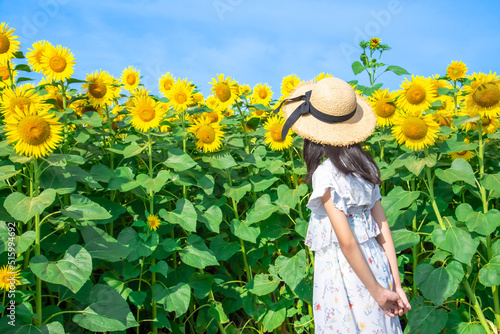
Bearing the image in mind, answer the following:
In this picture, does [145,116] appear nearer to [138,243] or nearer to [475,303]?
[138,243]

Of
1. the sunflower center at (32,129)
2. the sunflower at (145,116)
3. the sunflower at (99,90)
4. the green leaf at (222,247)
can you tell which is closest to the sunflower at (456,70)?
the green leaf at (222,247)

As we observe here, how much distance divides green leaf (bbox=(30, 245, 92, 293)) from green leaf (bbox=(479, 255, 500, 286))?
2651mm

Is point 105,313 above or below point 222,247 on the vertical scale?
below

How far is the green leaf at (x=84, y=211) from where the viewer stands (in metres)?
2.48

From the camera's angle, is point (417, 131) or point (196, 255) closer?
point (196, 255)

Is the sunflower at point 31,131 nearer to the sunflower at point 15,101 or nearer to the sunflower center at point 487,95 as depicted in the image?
the sunflower at point 15,101

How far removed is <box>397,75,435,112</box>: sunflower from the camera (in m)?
3.47

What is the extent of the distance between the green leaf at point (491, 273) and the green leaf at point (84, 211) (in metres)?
2.60

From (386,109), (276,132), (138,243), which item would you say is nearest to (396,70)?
(386,109)

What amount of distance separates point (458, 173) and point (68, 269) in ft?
8.71

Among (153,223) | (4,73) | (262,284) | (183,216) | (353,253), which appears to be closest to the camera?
(353,253)

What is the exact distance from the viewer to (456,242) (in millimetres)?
2953

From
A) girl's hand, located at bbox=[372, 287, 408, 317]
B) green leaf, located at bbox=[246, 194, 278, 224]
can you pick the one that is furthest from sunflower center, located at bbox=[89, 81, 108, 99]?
girl's hand, located at bbox=[372, 287, 408, 317]

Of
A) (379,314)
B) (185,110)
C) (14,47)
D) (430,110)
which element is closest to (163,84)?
(185,110)
